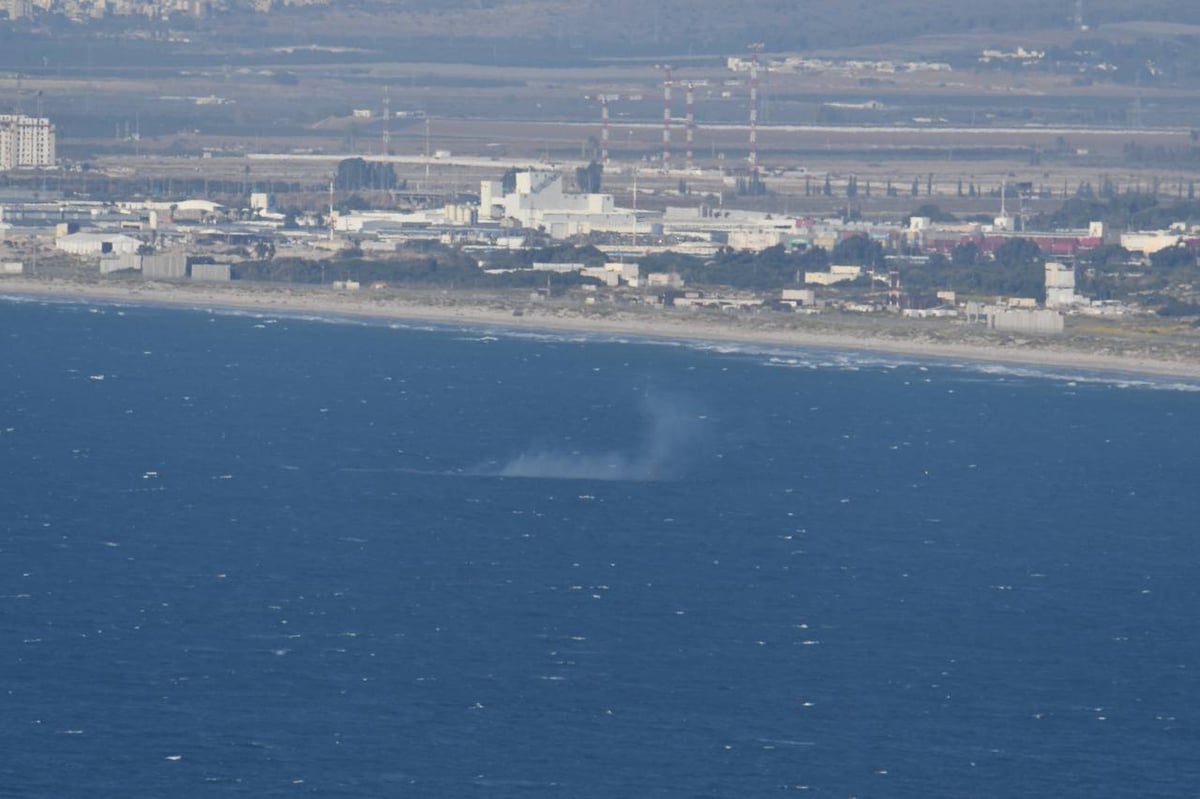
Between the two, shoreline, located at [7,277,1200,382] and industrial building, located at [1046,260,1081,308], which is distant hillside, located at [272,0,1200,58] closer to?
Result: shoreline, located at [7,277,1200,382]

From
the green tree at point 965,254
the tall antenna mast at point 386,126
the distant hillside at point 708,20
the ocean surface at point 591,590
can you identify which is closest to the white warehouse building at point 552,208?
the green tree at point 965,254

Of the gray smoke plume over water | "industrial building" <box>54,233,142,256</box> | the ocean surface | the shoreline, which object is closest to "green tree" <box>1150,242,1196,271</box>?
the shoreline

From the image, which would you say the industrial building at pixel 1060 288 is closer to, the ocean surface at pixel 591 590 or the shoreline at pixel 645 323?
the shoreline at pixel 645 323

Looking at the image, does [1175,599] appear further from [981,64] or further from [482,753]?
[981,64]

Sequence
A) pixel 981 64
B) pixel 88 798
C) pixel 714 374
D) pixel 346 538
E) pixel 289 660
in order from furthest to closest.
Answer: pixel 981 64 → pixel 714 374 → pixel 346 538 → pixel 289 660 → pixel 88 798

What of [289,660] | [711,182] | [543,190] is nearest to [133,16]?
[711,182]
